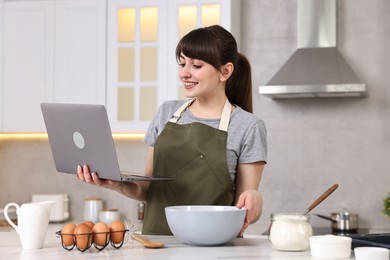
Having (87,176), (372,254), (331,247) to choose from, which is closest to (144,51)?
(87,176)

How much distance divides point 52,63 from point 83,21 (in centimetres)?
32

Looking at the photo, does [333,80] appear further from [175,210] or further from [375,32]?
[175,210]

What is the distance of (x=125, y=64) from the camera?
4.06 m

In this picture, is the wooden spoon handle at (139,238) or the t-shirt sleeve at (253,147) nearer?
the wooden spoon handle at (139,238)

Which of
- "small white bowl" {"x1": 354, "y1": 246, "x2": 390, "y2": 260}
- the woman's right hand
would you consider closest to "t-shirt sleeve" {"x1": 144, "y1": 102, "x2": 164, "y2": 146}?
the woman's right hand

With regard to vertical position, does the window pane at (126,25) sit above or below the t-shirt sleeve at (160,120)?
above

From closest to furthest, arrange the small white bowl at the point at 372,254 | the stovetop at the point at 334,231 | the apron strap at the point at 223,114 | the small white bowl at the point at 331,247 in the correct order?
1. the small white bowl at the point at 372,254
2. the small white bowl at the point at 331,247
3. the apron strap at the point at 223,114
4. the stovetop at the point at 334,231

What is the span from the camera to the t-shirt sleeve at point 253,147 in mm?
2364

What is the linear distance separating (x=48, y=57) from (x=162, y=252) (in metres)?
2.58

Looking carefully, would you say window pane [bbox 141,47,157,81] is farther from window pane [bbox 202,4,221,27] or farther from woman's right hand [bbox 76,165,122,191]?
woman's right hand [bbox 76,165,122,191]

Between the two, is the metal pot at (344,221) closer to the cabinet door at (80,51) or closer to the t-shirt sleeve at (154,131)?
the cabinet door at (80,51)

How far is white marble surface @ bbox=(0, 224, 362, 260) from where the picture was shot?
175 centimetres

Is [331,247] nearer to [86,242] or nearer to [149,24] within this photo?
[86,242]

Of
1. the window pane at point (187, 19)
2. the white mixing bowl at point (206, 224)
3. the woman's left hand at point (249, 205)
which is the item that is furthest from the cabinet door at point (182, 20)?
the white mixing bowl at point (206, 224)
